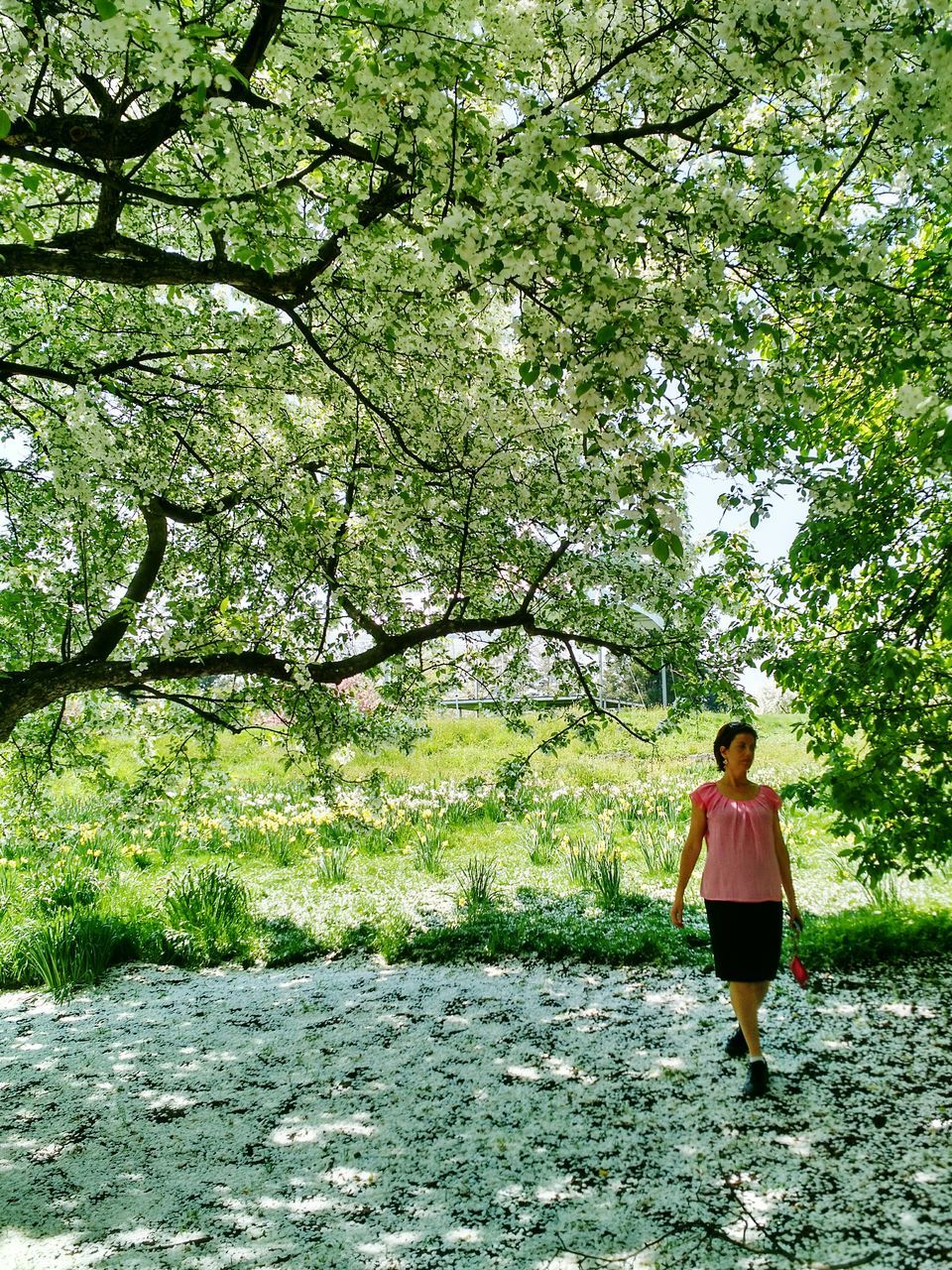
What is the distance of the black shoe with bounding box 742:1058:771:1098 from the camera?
3918 millimetres

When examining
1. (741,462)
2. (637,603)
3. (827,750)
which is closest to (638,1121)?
(827,750)

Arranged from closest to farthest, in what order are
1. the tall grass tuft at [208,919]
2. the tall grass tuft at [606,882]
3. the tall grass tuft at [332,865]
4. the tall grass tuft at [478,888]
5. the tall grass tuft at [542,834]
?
the tall grass tuft at [208,919] → the tall grass tuft at [606,882] → the tall grass tuft at [478,888] → the tall grass tuft at [332,865] → the tall grass tuft at [542,834]

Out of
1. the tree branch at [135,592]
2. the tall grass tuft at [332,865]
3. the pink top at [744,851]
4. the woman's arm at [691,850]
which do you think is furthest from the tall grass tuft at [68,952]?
the pink top at [744,851]

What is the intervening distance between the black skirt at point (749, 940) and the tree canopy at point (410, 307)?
173 cm

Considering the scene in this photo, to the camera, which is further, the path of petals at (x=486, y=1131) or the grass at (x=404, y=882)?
the grass at (x=404, y=882)

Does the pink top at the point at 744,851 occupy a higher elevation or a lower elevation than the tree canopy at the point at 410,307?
lower

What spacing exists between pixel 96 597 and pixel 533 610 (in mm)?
3297

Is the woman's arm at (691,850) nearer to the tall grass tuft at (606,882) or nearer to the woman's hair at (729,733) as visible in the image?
the woman's hair at (729,733)

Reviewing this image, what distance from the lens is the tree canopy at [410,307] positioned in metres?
2.86

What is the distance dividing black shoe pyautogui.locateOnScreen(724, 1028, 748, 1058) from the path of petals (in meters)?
0.08

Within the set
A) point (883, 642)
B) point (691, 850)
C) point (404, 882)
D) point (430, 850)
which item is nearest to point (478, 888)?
point (404, 882)

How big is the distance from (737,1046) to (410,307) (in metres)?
4.59

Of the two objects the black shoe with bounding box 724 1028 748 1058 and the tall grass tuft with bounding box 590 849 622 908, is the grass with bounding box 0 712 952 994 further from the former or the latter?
the black shoe with bounding box 724 1028 748 1058

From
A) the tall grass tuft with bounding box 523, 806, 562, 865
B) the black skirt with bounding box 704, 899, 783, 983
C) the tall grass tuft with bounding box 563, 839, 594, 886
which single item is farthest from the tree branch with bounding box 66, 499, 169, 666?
the tall grass tuft with bounding box 523, 806, 562, 865
